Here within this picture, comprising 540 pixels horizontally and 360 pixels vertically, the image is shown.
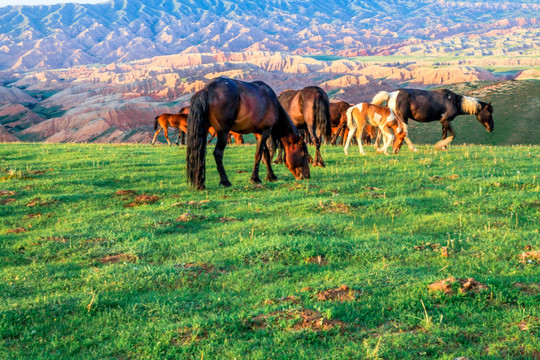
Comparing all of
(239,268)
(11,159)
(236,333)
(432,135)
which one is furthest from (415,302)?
(432,135)

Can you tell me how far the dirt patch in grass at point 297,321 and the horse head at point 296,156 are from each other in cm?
898

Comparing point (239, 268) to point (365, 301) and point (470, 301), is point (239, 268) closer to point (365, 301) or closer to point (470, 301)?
point (365, 301)

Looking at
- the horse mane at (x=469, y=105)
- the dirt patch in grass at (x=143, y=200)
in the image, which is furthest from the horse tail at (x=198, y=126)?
the horse mane at (x=469, y=105)

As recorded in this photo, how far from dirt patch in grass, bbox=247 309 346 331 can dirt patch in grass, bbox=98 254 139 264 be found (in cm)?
313

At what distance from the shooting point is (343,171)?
15.8 metres

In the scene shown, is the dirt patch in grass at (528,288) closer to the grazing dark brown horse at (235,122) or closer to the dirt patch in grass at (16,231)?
the grazing dark brown horse at (235,122)

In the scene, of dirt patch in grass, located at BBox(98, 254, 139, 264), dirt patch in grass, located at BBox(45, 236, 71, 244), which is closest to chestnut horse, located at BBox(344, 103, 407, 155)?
dirt patch in grass, located at BBox(45, 236, 71, 244)

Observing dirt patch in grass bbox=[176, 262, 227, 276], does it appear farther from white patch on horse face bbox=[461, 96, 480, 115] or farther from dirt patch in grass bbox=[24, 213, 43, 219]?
white patch on horse face bbox=[461, 96, 480, 115]

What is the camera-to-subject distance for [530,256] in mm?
7109

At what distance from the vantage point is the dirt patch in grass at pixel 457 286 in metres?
5.77

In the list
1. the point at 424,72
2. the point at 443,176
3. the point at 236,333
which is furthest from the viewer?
the point at 424,72

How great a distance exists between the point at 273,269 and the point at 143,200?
585 cm

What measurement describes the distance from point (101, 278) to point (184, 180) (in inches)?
316

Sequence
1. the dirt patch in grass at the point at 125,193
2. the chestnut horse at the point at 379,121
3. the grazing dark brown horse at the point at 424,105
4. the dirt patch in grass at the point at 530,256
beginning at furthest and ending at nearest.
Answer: the grazing dark brown horse at the point at 424,105
the chestnut horse at the point at 379,121
the dirt patch in grass at the point at 125,193
the dirt patch in grass at the point at 530,256
